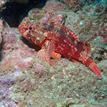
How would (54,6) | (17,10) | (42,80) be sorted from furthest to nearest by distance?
1. (17,10)
2. (54,6)
3. (42,80)

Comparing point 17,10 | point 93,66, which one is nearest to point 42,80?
point 93,66

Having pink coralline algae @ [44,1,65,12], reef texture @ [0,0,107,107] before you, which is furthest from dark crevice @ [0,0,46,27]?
reef texture @ [0,0,107,107]

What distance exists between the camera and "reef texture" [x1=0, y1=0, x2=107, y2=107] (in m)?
3.82

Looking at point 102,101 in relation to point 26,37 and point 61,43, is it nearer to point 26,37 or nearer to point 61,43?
point 61,43

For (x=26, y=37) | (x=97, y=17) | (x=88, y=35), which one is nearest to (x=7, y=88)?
(x=26, y=37)

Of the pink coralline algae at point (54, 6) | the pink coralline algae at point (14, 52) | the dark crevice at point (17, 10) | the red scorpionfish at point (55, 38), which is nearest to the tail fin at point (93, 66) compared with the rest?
the red scorpionfish at point (55, 38)

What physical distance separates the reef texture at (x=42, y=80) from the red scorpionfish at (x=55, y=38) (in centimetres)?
19

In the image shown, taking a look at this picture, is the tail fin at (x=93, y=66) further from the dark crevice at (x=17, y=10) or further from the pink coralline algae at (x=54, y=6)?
the dark crevice at (x=17, y=10)

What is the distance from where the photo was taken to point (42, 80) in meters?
4.22

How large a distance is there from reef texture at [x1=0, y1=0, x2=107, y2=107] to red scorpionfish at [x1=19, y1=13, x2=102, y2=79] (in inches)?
7.5

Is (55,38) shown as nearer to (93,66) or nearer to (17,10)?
(93,66)

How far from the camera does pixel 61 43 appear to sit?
4.98 m

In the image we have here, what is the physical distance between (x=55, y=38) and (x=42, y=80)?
115cm

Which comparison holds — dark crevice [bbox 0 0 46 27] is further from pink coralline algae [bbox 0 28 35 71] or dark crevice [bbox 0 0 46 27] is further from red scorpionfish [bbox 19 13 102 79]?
red scorpionfish [bbox 19 13 102 79]
